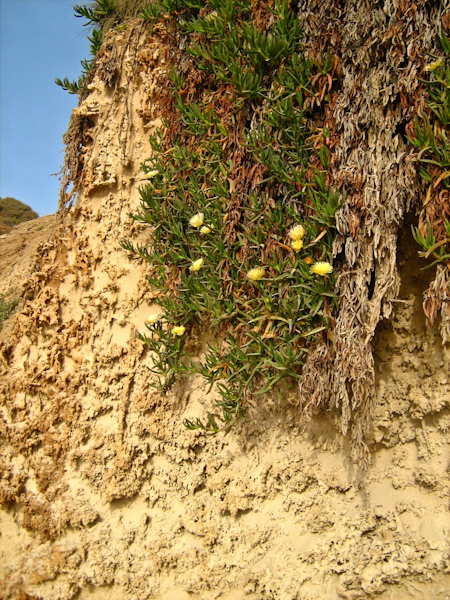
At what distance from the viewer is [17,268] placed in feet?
20.9

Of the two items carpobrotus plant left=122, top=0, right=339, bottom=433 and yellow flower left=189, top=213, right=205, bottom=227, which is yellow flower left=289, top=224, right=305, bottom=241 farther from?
yellow flower left=189, top=213, right=205, bottom=227

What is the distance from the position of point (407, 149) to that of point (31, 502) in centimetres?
402

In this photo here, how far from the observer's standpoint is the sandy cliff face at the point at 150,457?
303 cm

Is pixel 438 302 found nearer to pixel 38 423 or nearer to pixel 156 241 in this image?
pixel 156 241

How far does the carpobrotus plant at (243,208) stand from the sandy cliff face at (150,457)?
0.34 meters

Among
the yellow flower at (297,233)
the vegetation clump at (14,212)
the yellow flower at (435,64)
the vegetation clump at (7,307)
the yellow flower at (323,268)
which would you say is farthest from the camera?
the vegetation clump at (14,212)

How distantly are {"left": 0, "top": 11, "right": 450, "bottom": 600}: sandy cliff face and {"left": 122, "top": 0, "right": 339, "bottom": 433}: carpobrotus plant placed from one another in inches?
13.2

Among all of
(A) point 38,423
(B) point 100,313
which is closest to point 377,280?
(B) point 100,313

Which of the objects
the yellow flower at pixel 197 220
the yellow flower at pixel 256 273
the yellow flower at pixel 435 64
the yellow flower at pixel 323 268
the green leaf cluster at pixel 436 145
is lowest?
the yellow flower at pixel 256 273

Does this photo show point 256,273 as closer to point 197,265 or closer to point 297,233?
point 297,233

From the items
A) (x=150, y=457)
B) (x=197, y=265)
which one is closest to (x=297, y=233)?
(x=197, y=265)

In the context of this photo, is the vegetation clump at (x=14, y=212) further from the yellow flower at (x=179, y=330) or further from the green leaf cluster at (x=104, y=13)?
the yellow flower at (x=179, y=330)

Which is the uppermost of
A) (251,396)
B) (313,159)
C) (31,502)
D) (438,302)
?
(313,159)

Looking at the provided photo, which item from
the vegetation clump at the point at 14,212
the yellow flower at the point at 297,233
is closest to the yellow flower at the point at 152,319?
the yellow flower at the point at 297,233
